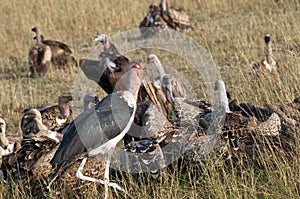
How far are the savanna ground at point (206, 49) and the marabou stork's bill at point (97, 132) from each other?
31 cm

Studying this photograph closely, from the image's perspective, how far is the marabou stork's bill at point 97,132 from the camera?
457 centimetres

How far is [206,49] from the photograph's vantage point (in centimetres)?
994

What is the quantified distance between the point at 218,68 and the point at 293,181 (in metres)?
4.79

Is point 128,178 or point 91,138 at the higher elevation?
point 91,138

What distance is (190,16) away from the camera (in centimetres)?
1372

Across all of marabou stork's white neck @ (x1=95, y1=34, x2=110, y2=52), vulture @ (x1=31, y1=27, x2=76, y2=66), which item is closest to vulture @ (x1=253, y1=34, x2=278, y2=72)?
marabou stork's white neck @ (x1=95, y1=34, x2=110, y2=52)

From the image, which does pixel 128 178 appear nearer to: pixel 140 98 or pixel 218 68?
pixel 140 98

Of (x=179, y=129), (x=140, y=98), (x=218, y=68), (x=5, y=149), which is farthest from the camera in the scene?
(x=218, y=68)

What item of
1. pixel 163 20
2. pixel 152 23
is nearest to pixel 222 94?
pixel 152 23

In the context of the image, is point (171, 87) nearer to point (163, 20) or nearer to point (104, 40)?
point (104, 40)

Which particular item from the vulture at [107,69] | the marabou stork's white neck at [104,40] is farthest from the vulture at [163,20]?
the vulture at [107,69]

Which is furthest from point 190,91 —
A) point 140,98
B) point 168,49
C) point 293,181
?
point 293,181

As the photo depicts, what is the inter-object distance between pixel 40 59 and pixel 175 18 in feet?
11.3

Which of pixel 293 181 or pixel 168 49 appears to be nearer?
pixel 293 181
